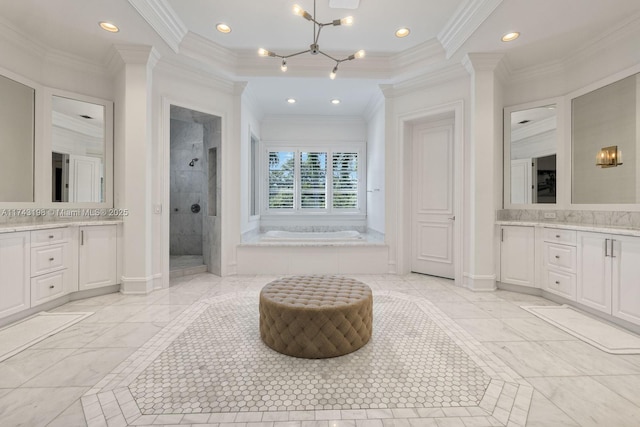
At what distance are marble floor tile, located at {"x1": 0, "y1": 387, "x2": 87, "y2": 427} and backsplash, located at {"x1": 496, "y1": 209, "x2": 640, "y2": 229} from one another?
4285 mm

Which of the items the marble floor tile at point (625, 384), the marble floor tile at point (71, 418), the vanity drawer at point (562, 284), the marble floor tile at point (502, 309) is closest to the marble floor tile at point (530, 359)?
the marble floor tile at point (625, 384)

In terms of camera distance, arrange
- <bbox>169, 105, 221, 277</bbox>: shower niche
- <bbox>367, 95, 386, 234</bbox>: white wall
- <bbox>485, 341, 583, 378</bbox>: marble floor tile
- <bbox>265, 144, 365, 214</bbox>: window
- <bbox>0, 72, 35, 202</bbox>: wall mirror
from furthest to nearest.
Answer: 1. <bbox>265, 144, 365, 214</bbox>: window
2. <bbox>169, 105, 221, 277</bbox>: shower niche
3. <bbox>367, 95, 386, 234</bbox>: white wall
4. <bbox>0, 72, 35, 202</bbox>: wall mirror
5. <bbox>485, 341, 583, 378</bbox>: marble floor tile

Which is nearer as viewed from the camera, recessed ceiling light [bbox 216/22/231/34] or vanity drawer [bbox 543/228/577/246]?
vanity drawer [bbox 543/228/577/246]

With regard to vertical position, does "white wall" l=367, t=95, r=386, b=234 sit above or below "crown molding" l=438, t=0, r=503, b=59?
below

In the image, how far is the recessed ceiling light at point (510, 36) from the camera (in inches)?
116

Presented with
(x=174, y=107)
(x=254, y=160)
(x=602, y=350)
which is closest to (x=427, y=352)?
(x=602, y=350)

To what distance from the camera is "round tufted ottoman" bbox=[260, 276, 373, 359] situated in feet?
6.40

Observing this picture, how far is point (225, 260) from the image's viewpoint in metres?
4.21

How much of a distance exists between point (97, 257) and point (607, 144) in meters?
5.67

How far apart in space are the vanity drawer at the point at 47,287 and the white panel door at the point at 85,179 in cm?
88

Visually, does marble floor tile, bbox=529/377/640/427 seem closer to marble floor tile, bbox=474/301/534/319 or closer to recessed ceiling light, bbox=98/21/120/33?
marble floor tile, bbox=474/301/534/319

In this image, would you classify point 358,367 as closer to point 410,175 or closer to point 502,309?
point 502,309

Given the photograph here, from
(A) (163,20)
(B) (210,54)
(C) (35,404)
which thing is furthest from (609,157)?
(C) (35,404)

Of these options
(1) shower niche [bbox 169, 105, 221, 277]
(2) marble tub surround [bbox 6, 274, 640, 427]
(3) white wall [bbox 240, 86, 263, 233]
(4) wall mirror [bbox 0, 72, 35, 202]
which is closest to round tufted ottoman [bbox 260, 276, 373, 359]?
(2) marble tub surround [bbox 6, 274, 640, 427]
